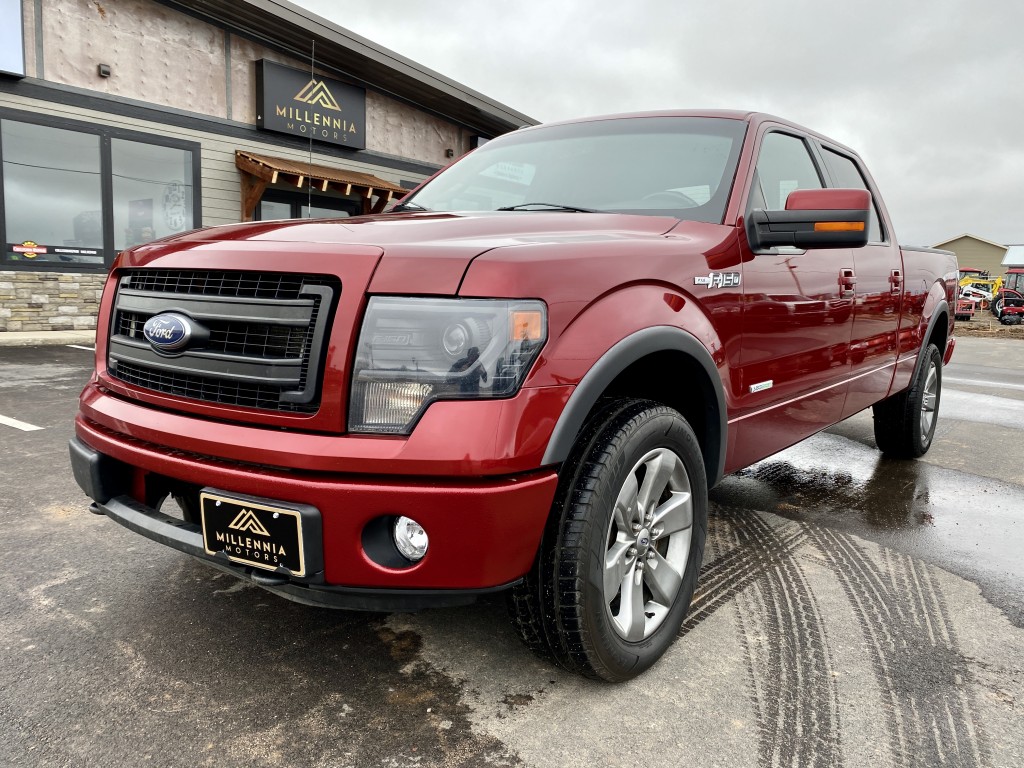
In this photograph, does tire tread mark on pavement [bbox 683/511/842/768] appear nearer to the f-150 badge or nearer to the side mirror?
the f-150 badge

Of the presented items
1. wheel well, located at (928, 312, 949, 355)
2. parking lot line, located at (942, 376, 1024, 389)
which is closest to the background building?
parking lot line, located at (942, 376, 1024, 389)

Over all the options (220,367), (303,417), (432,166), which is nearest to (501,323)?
(303,417)

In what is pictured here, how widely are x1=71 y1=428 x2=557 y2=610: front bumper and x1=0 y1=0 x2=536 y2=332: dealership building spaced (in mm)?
8684

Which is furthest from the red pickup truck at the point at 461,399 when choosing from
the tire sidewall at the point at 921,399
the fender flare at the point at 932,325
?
the tire sidewall at the point at 921,399

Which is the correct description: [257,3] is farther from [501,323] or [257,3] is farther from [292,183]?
[501,323]

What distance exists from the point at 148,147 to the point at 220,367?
36.8 feet

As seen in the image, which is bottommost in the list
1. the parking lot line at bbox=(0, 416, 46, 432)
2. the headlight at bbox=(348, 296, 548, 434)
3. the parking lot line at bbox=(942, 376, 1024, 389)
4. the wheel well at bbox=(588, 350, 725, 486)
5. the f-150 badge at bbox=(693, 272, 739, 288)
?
the parking lot line at bbox=(0, 416, 46, 432)

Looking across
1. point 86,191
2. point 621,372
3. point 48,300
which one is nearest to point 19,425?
point 621,372

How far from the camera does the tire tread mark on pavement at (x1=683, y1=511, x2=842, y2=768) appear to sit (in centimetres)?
184

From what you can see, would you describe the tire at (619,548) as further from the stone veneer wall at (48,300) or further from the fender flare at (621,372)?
the stone veneer wall at (48,300)

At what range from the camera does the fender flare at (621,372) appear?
1739 millimetres

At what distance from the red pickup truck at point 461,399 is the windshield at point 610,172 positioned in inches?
1.8

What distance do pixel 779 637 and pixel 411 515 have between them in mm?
1380

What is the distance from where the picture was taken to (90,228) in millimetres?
10898
